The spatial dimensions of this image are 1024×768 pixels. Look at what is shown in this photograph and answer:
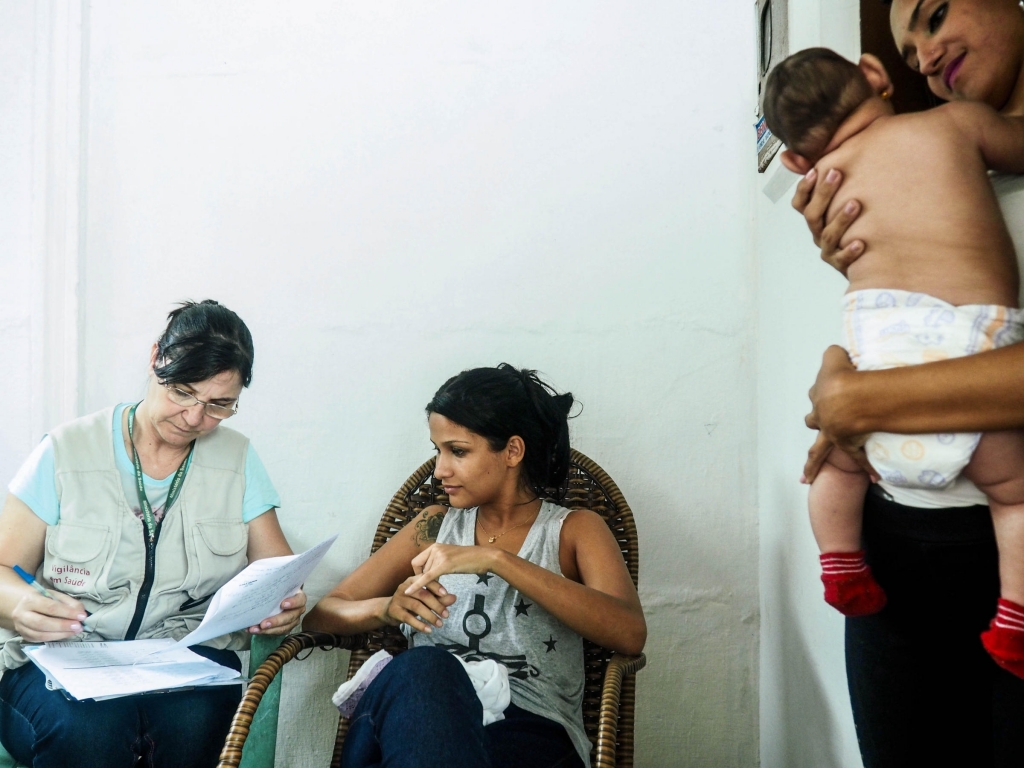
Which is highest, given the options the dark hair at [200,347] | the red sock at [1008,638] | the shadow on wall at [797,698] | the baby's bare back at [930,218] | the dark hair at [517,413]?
the baby's bare back at [930,218]

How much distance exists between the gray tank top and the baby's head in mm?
1026

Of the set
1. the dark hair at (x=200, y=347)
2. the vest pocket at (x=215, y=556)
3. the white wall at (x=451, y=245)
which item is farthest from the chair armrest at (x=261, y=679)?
the dark hair at (x=200, y=347)

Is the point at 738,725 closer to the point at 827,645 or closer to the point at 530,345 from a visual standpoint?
the point at 827,645

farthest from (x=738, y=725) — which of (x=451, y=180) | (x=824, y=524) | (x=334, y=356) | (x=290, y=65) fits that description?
(x=290, y=65)

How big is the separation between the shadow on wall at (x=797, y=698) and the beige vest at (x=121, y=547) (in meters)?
1.24

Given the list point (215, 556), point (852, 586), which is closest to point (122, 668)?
point (215, 556)

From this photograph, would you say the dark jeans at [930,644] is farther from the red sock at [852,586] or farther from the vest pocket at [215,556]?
the vest pocket at [215,556]

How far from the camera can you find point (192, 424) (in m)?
1.84

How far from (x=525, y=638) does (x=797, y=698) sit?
647 mm

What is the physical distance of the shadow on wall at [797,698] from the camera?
171cm

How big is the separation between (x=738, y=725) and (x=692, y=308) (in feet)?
3.63

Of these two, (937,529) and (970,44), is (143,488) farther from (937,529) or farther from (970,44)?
(970,44)

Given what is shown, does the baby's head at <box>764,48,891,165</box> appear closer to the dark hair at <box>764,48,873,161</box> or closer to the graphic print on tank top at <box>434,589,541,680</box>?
the dark hair at <box>764,48,873,161</box>

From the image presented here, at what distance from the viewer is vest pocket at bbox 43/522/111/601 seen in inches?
68.4
